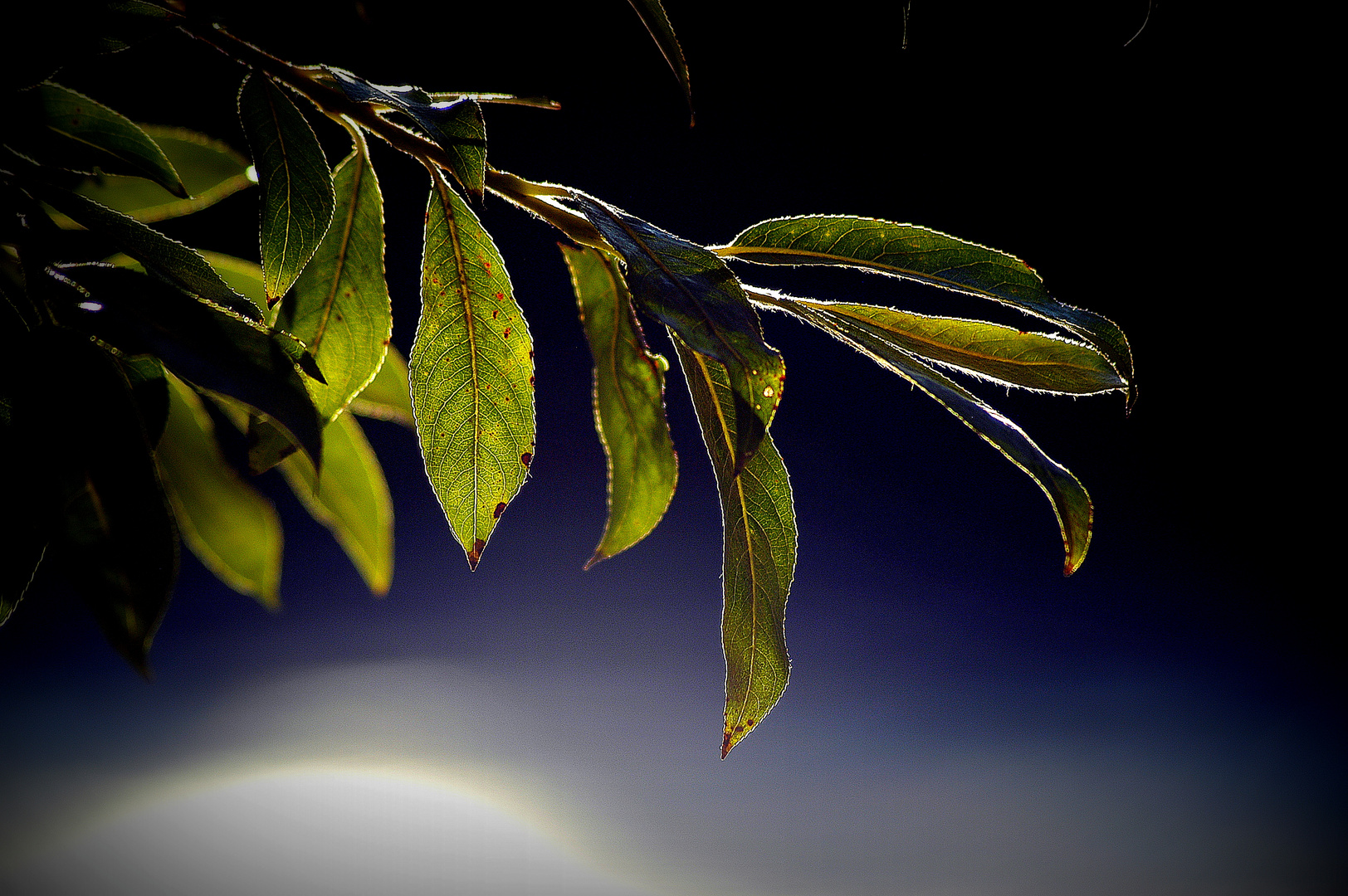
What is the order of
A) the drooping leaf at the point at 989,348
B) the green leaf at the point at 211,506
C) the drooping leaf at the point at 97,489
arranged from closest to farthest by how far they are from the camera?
1. the drooping leaf at the point at 97,489
2. the drooping leaf at the point at 989,348
3. the green leaf at the point at 211,506

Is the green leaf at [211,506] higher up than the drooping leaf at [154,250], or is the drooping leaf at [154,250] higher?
the drooping leaf at [154,250]

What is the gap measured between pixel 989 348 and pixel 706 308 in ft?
0.54

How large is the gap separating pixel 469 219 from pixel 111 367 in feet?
0.51

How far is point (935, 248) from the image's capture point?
1.10 feet

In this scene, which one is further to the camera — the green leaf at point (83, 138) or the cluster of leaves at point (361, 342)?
the green leaf at point (83, 138)

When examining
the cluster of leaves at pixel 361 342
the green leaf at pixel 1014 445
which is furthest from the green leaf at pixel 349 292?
the green leaf at pixel 1014 445

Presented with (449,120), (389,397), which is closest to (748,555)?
(449,120)

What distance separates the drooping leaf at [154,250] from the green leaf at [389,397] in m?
0.25

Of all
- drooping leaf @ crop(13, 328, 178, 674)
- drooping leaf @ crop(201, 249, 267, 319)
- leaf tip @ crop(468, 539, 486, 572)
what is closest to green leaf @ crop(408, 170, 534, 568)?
leaf tip @ crop(468, 539, 486, 572)

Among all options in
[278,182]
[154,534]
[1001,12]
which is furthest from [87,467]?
[1001,12]

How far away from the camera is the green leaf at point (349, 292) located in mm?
382

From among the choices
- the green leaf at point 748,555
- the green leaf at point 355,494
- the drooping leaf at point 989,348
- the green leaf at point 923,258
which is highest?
the green leaf at point 923,258

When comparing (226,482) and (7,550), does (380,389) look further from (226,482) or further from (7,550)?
(7,550)

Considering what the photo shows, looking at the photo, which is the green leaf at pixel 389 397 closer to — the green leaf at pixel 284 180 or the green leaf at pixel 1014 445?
the green leaf at pixel 284 180
